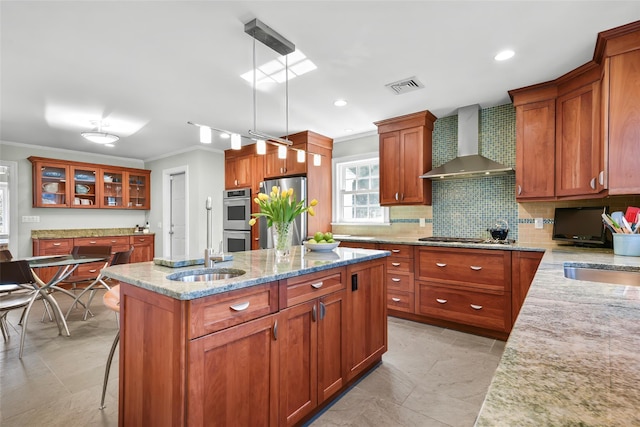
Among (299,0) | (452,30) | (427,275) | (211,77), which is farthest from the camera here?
(427,275)

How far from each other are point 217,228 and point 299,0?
450 centimetres

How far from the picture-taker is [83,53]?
7.81ft

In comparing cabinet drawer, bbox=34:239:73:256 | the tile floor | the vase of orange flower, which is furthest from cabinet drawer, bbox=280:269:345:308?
cabinet drawer, bbox=34:239:73:256

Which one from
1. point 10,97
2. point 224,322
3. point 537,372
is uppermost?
point 10,97

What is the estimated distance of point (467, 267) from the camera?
3184 millimetres

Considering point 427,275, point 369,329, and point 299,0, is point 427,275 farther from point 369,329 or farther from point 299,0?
point 299,0

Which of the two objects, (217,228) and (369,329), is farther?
(217,228)

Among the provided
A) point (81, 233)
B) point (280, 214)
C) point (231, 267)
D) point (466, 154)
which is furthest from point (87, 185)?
point (466, 154)

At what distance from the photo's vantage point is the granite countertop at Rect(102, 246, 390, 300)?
1.30 m

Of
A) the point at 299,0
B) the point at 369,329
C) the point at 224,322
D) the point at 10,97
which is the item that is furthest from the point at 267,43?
the point at 10,97

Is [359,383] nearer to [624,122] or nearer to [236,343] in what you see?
[236,343]

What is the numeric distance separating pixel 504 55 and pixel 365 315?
2251 mm

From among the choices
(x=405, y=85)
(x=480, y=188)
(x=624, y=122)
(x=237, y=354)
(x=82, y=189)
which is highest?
(x=405, y=85)

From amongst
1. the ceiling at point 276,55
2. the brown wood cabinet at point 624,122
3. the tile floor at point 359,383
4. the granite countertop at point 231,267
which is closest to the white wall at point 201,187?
the ceiling at point 276,55
